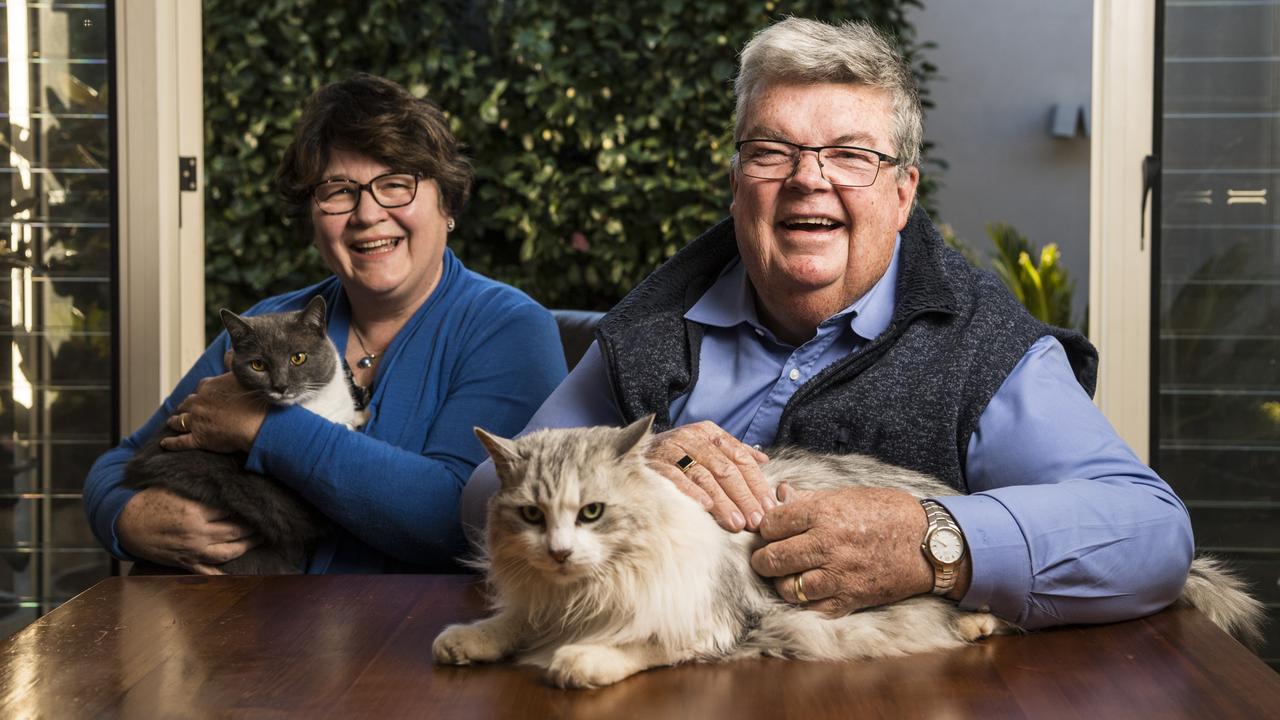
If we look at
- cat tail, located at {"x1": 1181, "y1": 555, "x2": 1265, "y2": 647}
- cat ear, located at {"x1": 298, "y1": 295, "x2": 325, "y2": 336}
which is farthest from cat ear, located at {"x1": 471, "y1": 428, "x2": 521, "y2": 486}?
cat ear, located at {"x1": 298, "y1": 295, "x2": 325, "y2": 336}

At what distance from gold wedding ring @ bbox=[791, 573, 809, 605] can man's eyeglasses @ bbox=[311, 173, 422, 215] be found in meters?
1.40

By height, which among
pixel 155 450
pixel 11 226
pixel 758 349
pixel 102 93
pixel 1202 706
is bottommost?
pixel 1202 706

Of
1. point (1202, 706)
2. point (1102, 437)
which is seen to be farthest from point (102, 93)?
point (1202, 706)

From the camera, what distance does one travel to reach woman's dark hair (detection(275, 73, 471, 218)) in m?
2.48

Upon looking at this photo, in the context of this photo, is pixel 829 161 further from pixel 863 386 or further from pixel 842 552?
pixel 842 552

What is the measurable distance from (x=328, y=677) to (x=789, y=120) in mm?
1061

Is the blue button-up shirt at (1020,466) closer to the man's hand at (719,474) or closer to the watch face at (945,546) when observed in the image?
the watch face at (945,546)

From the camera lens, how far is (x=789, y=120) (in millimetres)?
1838

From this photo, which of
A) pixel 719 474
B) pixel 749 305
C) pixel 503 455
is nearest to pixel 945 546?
pixel 719 474

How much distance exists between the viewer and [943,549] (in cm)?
146

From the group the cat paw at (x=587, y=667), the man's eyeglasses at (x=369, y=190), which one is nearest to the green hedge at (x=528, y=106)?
the man's eyeglasses at (x=369, y=190)

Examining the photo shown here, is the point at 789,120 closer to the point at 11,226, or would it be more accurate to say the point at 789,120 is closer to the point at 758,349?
the point at 758,349

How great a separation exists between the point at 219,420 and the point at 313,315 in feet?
0.97

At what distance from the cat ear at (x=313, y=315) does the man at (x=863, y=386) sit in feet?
2.19
